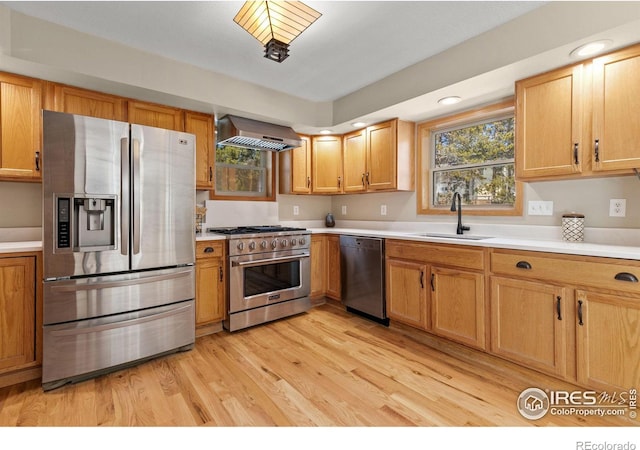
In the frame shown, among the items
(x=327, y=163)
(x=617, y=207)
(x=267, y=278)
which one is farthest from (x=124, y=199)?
(x=617, y=207)

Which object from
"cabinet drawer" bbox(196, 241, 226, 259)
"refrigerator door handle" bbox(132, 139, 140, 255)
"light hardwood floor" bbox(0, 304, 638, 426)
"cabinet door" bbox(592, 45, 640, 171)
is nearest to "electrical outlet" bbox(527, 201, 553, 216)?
"cabinet door" bbox(592, 45, 640, 171)

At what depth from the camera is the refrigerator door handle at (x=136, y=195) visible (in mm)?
2186

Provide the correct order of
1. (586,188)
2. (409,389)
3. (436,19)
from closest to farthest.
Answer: (409,389) → (436,19) → (586,188)

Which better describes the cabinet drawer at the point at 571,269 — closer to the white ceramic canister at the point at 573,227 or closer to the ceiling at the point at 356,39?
the white ceramic canister at the point at 573,227

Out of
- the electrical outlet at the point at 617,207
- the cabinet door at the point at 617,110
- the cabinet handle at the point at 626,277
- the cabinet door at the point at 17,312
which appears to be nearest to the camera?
the cabinet handle at the point at 626,277

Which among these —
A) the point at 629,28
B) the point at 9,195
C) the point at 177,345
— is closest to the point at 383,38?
the point at 629,28

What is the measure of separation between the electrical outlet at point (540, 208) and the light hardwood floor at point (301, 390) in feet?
3.95

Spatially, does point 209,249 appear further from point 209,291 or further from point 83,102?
point 83,102

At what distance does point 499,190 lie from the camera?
2.79m

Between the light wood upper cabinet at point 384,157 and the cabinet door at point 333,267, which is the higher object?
the light wood upper cabinet at point 384,157

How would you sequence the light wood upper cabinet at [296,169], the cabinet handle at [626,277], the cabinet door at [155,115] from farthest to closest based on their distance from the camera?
the light wood upper cabinet at [296,169], the cabinet door at [155,115], the cabinet handle at [626,277]

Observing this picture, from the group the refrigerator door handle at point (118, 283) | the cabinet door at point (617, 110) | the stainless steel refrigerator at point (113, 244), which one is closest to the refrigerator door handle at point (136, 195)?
the stainless steel refrigerator at point (113, 244)
